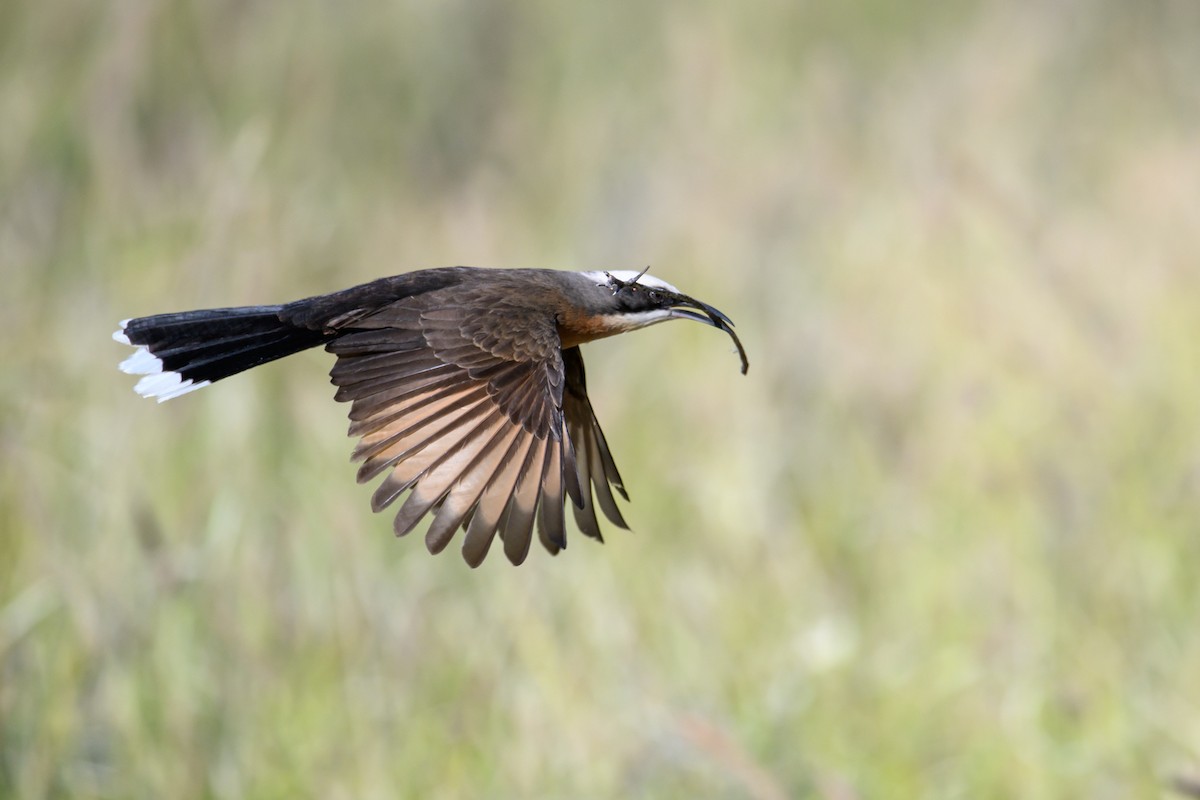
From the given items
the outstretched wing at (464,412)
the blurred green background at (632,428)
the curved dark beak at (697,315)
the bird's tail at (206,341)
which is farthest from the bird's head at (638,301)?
the blurred green background at (632,428)

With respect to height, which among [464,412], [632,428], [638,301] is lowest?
[464,412]

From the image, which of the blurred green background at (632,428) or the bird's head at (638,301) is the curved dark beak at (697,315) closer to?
the bird's head at (638,301)

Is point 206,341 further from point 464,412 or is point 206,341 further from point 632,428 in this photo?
point 632,428

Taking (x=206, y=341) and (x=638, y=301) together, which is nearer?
(x=638, y=301)

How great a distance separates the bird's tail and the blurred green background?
0.52m

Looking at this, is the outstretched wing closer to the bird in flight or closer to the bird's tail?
the bird in flight

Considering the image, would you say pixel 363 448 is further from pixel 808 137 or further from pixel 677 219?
pixel 808 137

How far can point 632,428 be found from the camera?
452 centimetres

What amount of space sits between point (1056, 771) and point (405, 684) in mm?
1529

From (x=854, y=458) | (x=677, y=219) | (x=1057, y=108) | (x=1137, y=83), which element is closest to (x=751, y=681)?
(x=854, y=458)

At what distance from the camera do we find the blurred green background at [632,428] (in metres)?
3.21

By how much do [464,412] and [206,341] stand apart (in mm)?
546

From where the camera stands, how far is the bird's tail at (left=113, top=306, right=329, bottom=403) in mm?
2391

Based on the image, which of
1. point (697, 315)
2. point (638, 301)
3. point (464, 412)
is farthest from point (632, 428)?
point (464, 412)
